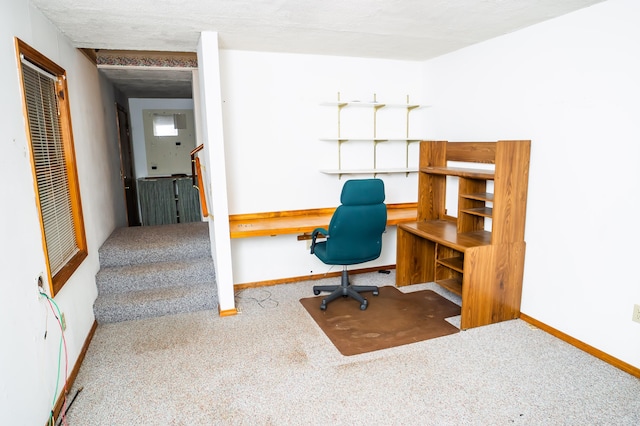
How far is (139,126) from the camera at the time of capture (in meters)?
6.76

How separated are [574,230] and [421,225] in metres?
1.30

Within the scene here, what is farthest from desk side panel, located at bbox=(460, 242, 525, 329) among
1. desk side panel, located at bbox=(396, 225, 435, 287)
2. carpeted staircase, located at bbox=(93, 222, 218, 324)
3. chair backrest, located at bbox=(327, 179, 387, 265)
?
carpeted staircase, located at bbox=(93, 222, 218, 324)

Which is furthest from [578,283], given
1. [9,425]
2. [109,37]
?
[109,37]

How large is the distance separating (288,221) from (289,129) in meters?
0.93

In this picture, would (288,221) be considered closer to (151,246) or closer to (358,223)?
(358,223)

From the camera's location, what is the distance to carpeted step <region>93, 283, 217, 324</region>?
3244 millimetres

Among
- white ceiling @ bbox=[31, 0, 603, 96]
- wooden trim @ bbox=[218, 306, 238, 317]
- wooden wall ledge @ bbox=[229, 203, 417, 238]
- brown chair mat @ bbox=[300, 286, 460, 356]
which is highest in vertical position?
white ceiling @ bbox=[31, 0, 603, 96]

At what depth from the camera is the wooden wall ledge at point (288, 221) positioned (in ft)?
11.4

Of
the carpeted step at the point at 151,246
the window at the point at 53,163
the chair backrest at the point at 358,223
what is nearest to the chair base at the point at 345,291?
the chair backrest at the point at 358,223

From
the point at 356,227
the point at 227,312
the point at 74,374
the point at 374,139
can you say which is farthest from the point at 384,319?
the point at 74,374

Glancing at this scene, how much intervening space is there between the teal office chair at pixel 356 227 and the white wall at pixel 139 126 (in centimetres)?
465

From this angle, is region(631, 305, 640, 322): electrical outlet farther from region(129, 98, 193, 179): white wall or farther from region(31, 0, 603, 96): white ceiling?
region(129, 98, 193, 179): white wall

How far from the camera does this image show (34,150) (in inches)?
89.5

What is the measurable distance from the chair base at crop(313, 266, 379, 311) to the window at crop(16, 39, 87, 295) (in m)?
1.96
